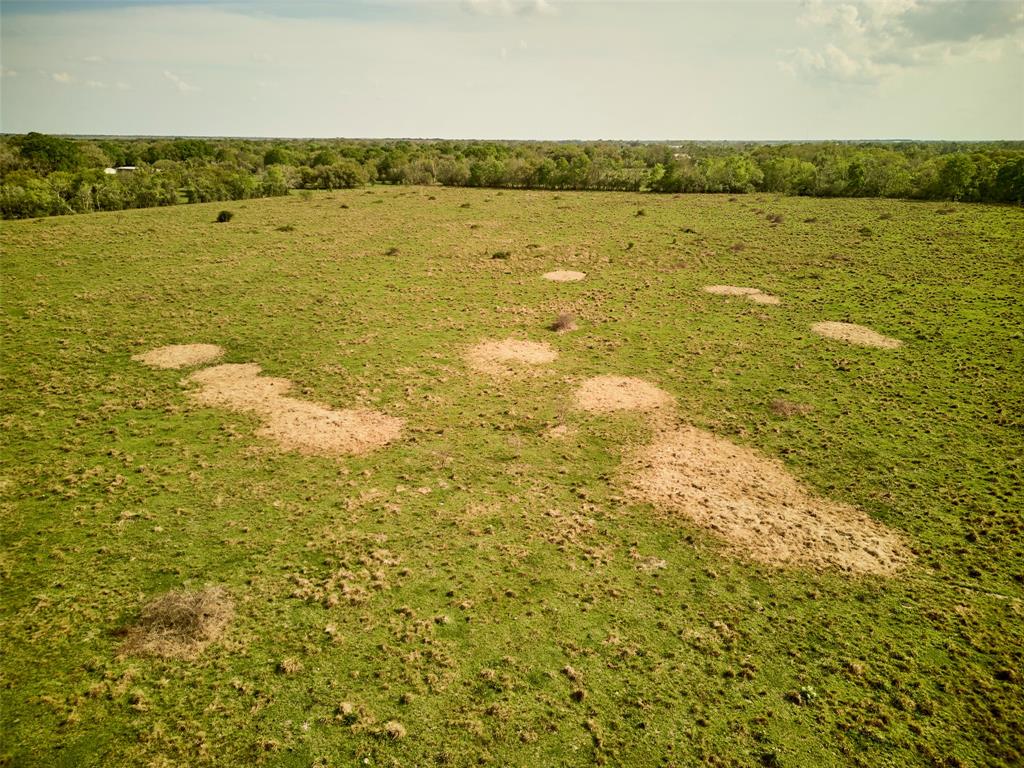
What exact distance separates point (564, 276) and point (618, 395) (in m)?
25.9

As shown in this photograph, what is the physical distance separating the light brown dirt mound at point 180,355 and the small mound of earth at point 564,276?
30.7 meters

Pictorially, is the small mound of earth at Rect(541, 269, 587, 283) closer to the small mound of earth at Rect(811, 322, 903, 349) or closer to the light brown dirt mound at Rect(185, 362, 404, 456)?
the small mound of earth at Rect(811, 322, 903, 349)

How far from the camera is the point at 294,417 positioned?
26.6 meters

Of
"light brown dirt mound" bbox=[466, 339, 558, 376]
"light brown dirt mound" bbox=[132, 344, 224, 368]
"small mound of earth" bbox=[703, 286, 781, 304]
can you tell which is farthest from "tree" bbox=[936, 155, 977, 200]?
"light brown dirt mound" bbox=[132, 344, 224, 368]

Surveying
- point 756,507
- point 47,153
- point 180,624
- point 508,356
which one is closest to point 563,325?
point 508,356

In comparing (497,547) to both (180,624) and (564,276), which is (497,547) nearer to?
(180,624)

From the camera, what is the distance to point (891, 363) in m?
32.8

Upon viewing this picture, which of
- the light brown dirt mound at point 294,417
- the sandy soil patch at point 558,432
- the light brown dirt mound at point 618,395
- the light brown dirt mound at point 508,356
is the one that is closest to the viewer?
the light brown dirt mound at point 294,417

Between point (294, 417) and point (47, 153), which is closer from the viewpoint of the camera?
point (294, 417)

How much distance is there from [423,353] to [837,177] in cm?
10953

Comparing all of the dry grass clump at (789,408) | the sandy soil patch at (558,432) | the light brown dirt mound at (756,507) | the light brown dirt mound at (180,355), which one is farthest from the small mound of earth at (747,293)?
the light brown dirt mound at (180,355)

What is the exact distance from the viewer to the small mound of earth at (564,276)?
51.1 metres

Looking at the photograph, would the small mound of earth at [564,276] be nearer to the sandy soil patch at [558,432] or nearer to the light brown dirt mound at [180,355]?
the sandy soil patch at [558,432]

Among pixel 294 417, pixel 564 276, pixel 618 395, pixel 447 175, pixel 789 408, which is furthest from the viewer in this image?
pixel 447 175
